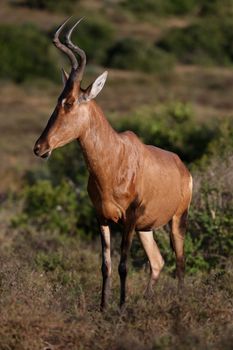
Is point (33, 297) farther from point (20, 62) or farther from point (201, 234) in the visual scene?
point (20, 62)

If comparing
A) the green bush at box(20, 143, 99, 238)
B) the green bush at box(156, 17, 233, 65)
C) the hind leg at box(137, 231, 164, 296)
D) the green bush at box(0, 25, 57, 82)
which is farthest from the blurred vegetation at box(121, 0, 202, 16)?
the hind leg at box(137, 231, 164, 296)

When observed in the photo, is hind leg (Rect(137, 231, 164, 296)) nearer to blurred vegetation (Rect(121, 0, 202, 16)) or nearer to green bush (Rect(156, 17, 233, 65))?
green bush (Rect(156, 17, 233, 65))

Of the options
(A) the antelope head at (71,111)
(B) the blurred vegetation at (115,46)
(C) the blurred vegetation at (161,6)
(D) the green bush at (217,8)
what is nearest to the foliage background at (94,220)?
(B) the blurred vegetation at (115,46)

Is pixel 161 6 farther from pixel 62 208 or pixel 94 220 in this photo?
pixel 94 220

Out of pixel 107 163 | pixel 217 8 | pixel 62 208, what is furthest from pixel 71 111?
pixel 217 8

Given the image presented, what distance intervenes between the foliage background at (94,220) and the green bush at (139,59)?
0.31ft

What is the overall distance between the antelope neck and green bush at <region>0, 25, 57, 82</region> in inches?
1456

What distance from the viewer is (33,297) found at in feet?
28.5

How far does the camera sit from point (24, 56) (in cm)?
4922

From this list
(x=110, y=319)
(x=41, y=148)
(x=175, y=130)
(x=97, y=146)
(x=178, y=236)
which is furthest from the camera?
(x=175, y=130)

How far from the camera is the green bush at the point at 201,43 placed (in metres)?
56.0

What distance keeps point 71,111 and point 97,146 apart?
446 millimetres

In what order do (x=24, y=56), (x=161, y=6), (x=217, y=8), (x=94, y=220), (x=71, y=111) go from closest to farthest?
1. (x=71, y=111)
2. (x=94, y=220)
3. (x=24, y=56)
4. (x=217, y=8)
5. (x=161, y=6)

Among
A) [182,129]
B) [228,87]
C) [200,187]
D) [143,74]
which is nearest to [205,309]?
[200,187]
